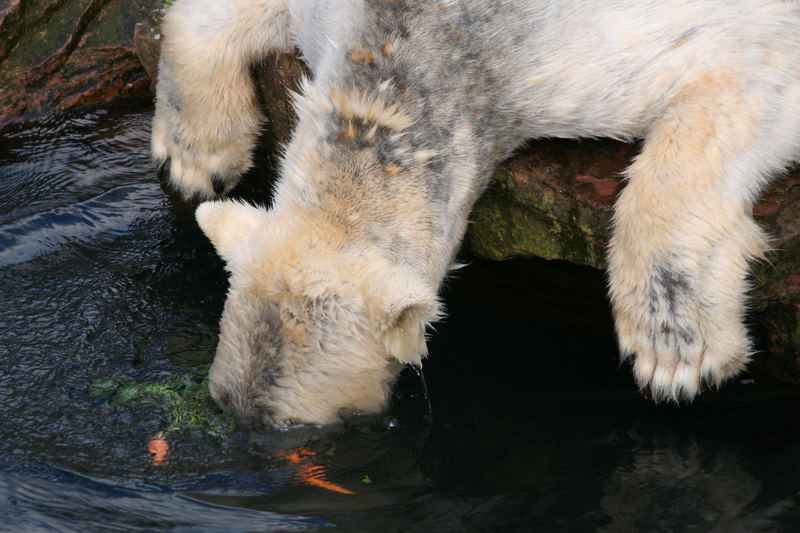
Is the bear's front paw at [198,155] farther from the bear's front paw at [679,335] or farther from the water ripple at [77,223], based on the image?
the bear's front paw at [679,335]

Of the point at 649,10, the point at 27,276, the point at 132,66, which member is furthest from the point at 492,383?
the point at 132,66

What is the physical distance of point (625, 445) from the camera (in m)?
3.74

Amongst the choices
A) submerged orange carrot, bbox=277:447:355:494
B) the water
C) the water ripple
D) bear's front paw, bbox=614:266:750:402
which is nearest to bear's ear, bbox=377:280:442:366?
the water

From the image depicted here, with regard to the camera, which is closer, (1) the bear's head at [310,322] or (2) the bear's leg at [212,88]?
(1) the bear's head at [310,322]

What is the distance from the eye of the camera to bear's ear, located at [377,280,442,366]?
296cm

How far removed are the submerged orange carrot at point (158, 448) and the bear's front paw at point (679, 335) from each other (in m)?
1.82

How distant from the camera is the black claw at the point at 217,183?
4.72 m

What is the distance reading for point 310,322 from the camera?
10.3 feet

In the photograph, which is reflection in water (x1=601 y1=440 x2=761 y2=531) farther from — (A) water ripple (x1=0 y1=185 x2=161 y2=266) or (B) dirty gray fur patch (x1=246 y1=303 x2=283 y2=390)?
(A) water ripple (x1=0 y1=185 x2=161 y2=266)

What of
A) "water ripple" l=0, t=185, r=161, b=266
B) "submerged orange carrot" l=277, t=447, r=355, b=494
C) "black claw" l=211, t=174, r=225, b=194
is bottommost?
"submerged orange carrot" l=277, t=447, r=355, b=494

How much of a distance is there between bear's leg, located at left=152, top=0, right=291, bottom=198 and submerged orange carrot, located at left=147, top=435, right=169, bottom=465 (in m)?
1.46

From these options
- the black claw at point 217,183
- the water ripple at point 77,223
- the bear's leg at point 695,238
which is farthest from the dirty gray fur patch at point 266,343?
the water ripple at point 77,223

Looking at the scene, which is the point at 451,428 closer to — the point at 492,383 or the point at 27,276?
the point at 492,383

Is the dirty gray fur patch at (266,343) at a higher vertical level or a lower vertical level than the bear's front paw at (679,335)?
higher
